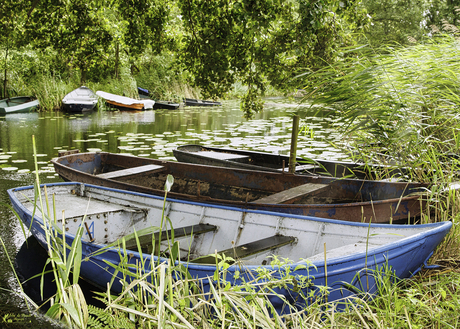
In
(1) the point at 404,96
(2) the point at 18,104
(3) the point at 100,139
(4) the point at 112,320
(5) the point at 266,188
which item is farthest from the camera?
(2) the point at 18,104

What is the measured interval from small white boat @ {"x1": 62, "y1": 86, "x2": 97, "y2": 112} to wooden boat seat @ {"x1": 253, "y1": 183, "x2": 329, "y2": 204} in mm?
13710

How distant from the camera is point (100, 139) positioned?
9.97m

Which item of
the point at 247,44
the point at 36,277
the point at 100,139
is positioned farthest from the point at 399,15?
the point at 36,277

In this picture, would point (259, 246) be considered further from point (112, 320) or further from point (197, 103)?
point (197, 103)

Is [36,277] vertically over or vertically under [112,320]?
under

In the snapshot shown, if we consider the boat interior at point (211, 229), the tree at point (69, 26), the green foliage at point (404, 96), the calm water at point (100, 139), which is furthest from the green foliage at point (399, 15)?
the boat interior at point (211, 229)

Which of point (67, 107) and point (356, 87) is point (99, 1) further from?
point (67, 107)

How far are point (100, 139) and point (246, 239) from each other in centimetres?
772

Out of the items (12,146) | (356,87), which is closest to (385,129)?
(356,87)

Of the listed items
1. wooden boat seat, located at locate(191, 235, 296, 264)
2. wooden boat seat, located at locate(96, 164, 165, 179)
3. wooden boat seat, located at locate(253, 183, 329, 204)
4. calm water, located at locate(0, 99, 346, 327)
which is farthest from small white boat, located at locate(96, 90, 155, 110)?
wooden boat seat, located at locate(191, 235, 296, 264)

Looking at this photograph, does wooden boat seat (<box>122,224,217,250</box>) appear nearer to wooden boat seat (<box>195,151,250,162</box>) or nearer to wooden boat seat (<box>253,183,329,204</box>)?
wooden boat seat (<box>253,183,329,204</box>)

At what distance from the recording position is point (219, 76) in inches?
214

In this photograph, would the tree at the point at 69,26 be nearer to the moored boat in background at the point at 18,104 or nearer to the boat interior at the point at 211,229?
the boat interior at the point at 211,229

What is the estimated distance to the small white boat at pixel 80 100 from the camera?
15656mm
